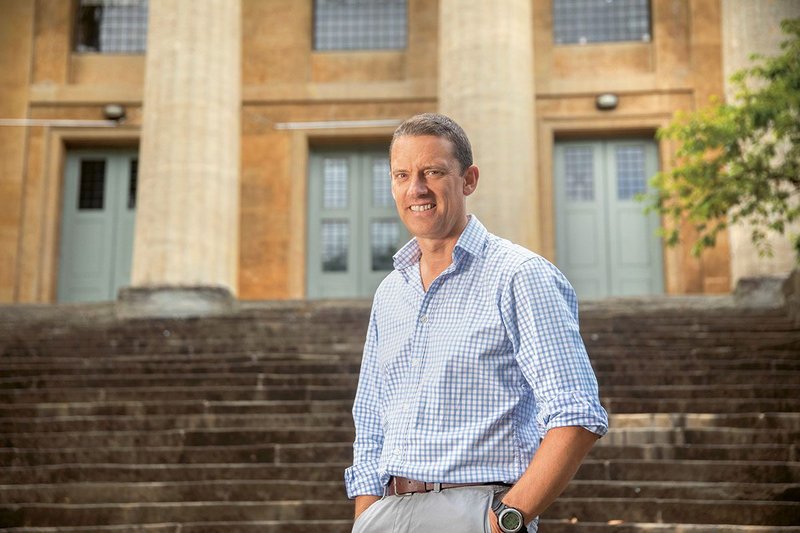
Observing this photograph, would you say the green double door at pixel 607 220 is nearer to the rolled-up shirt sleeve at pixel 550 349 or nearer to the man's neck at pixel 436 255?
the man's neck at pixel 436 255

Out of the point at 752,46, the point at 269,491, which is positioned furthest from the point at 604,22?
the point at 269,491

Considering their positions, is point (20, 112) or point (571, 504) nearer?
point (571, 504)

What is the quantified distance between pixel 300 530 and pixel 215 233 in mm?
9824

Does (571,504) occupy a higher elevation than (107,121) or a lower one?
lower

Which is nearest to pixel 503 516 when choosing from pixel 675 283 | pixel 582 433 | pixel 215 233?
pixel 582 433

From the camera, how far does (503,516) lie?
2.27 metres

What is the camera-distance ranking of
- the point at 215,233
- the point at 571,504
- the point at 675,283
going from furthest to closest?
1. the point at 675,283
2. the point at 215,233
3. the point at 571,504

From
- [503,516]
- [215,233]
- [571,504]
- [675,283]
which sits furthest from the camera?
[675,283]

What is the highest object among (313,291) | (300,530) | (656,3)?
(656,3)

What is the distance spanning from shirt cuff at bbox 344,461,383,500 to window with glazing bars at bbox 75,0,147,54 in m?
19.3

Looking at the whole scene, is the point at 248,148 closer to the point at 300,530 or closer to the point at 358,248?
the point at 358,248

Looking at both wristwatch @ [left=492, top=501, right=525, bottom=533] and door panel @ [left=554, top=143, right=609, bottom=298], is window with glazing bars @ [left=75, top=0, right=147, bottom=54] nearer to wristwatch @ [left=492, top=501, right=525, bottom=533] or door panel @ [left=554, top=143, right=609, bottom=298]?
door panel @ [left=554, top=143, right=609, bottom=298]

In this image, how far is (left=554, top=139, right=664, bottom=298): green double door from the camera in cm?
1994

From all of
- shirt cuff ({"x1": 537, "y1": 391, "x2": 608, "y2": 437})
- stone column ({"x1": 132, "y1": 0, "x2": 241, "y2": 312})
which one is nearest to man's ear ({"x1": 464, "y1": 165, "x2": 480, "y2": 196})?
shirt cuff ({"x1": 537, "y1": 391, "x2": 608, "y2": 437})
